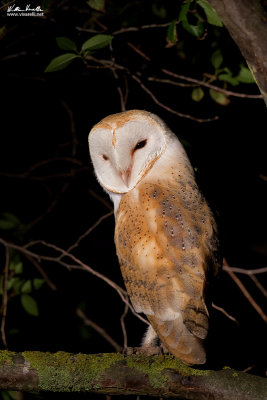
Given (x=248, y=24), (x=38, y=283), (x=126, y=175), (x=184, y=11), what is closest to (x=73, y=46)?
(x=184, y=11)

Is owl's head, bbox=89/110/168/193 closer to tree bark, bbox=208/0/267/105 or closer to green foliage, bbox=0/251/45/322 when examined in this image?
tree bark, bbox=208/0/267/105

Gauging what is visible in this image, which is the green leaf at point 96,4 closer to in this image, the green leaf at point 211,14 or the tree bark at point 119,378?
the green leaf at point 211,14

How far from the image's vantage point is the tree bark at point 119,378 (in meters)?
1.16

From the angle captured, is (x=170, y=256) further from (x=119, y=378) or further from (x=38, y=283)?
(x=38, y=283)

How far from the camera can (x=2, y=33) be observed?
5.79ft

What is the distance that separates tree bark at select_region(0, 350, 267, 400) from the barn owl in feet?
0.22

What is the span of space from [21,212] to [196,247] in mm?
1581

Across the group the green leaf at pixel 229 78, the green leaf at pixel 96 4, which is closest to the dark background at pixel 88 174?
the green leaf at pixel 229 78

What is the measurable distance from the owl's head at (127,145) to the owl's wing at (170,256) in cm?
8

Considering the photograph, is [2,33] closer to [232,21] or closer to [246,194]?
[232,21]

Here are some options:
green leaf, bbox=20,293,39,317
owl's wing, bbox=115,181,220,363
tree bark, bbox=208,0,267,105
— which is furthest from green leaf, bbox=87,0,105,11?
green leaf, bbox=20,293,39,317

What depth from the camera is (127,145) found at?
4.68 ft

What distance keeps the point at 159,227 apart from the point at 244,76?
A: 33.5 inches

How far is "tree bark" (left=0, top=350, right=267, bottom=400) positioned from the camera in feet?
3.82
